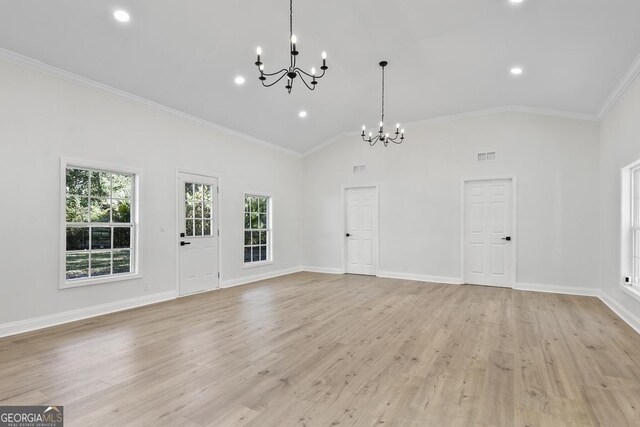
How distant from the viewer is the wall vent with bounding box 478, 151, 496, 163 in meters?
6.45

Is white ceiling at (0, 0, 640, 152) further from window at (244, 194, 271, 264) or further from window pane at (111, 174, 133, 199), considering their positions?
window at (244, 194, 271, 264)

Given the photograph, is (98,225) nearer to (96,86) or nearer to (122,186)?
(122,186)

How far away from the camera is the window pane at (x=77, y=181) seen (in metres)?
4.27

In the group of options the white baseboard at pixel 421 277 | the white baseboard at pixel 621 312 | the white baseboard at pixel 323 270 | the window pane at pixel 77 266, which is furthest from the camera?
the white baseboard at pixel 323 270

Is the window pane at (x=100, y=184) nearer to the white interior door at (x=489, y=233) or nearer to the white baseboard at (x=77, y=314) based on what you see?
the white baseboard at (x=77, y=314)

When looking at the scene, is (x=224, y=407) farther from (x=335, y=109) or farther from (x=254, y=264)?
(x=335, y=109)

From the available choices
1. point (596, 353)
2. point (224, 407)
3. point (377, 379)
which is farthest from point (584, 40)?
point (224, 407)

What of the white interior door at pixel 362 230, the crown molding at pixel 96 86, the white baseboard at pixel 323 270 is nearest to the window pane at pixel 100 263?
the crown molding at pixel 96 86

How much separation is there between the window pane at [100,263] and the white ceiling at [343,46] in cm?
230

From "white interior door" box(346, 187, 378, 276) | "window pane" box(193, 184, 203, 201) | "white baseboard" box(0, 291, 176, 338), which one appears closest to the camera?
"white baseboard" box(0, 291, 176, 338)

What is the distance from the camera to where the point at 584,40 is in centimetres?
381

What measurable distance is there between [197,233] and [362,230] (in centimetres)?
371

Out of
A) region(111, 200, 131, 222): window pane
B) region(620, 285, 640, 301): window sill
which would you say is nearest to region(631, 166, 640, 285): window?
region(620, 285, 640, 301): window sill

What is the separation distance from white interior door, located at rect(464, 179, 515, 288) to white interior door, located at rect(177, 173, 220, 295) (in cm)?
488
